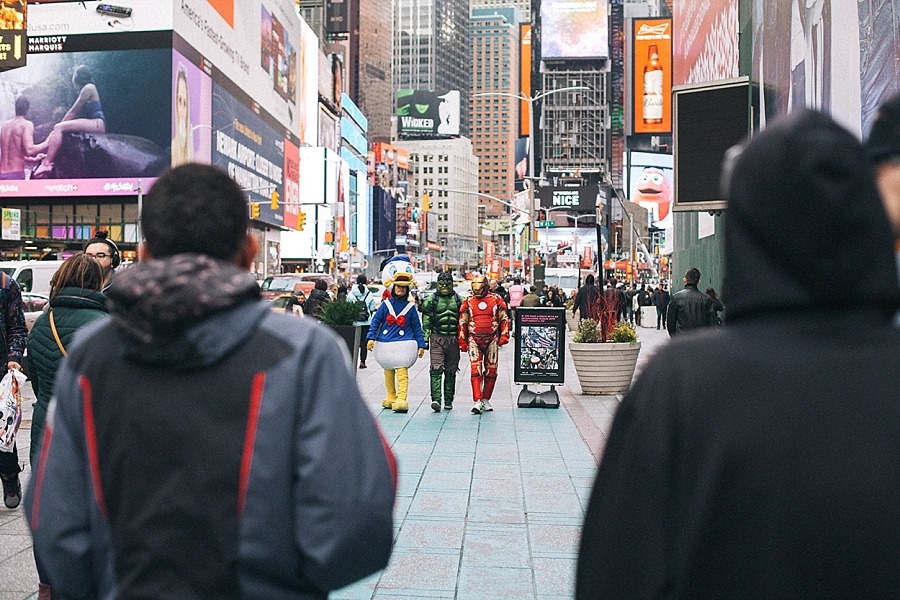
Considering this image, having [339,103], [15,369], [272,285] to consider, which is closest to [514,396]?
[15,369]

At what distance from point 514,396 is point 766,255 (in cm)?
1440

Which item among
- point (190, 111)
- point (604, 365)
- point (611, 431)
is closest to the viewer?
point (611, 431)

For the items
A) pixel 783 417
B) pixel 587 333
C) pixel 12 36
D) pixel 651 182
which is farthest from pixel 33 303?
pixel 651 182

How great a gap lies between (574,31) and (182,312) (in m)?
157

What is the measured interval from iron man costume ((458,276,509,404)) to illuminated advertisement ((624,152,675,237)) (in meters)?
79.9

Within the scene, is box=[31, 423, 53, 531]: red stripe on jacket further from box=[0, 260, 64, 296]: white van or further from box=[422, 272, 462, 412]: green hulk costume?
box=[0, 260, 64, 296]: white van

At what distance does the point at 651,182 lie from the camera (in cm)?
9325

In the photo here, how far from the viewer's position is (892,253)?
6.51 feet

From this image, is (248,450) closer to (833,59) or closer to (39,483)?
(39,483)

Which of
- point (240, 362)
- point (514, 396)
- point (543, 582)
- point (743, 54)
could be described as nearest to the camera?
point (240, 362)

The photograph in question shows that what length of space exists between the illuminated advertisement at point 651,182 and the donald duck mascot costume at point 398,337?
80.2m

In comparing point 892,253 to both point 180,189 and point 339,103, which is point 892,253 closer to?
point 180,189

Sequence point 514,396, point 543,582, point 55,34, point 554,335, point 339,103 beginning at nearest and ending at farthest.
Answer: point 543,582 < point 554,335 < point 514,396 < point 55,34 < point 339,103

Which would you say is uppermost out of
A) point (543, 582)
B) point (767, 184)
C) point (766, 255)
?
point (767, 184)
